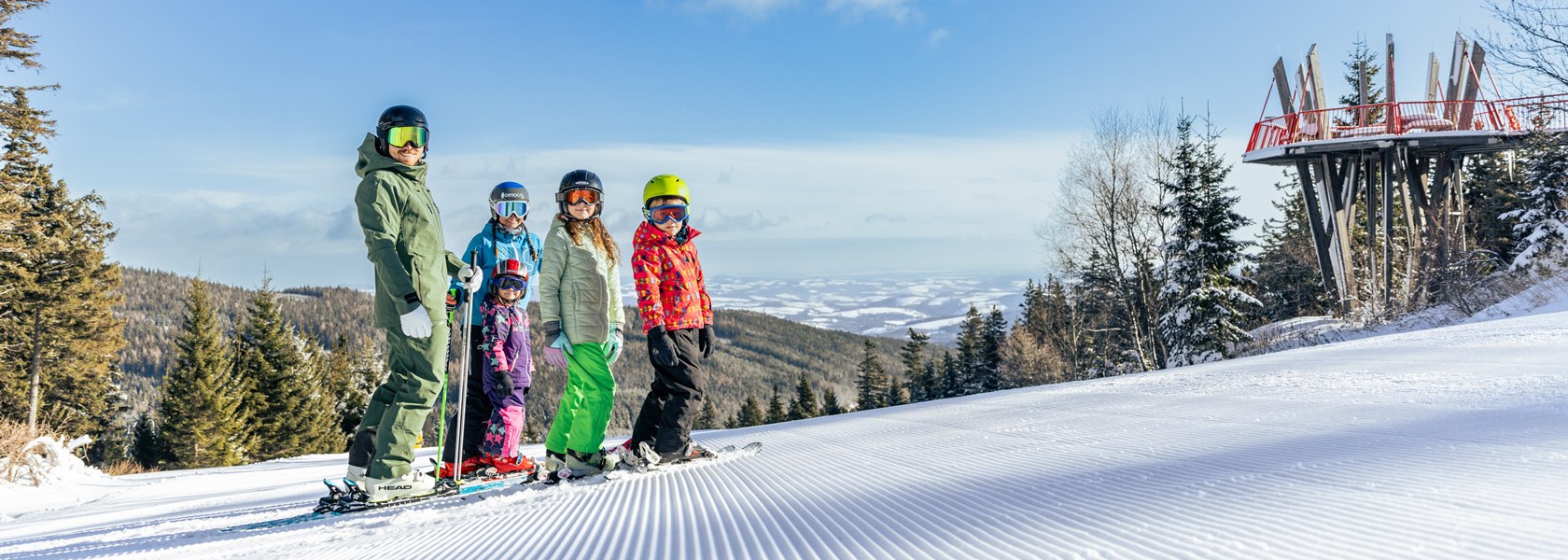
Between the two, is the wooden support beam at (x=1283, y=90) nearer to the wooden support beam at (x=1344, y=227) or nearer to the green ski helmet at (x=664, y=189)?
the wooden support beam at (x=1344, y=227)

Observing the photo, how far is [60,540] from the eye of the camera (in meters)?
4.05

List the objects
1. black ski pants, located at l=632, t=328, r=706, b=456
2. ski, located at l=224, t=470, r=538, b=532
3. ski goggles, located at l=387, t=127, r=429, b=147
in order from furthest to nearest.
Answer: black ski pants, located at l=632, t=328, r=706, b=456 → ski goggles, located at l=387, t=127, r=429, b=147 → ski, located at l=224, t=470, r=538, b=532

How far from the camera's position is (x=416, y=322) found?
13.4ft

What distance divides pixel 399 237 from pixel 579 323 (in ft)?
3.54

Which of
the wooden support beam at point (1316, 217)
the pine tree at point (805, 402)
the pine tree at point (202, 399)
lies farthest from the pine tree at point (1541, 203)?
the pine tree at point (202, 399)

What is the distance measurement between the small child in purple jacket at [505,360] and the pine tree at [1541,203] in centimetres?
2060

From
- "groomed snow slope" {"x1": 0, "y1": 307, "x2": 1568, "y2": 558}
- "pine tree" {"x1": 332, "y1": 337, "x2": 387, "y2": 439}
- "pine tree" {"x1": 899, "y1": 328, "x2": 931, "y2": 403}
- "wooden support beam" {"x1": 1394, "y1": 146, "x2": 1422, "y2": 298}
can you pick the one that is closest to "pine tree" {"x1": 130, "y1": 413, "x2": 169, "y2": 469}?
"pine tree" {"x1": 332, "y1": 337, "x2": 387, "y2": 439}

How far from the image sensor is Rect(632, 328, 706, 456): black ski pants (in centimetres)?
475

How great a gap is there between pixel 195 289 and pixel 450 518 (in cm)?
3594

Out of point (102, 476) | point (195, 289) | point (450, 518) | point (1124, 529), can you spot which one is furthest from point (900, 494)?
point (195, 289)

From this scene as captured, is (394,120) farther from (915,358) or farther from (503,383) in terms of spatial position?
(915,358)

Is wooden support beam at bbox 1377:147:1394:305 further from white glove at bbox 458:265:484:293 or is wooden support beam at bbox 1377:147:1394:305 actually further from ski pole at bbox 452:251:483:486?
white glove at bbox 458:265:484:293

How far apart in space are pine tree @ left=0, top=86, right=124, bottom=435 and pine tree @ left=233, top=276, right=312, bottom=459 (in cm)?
558

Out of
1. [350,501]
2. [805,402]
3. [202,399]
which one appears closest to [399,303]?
[350,501]
